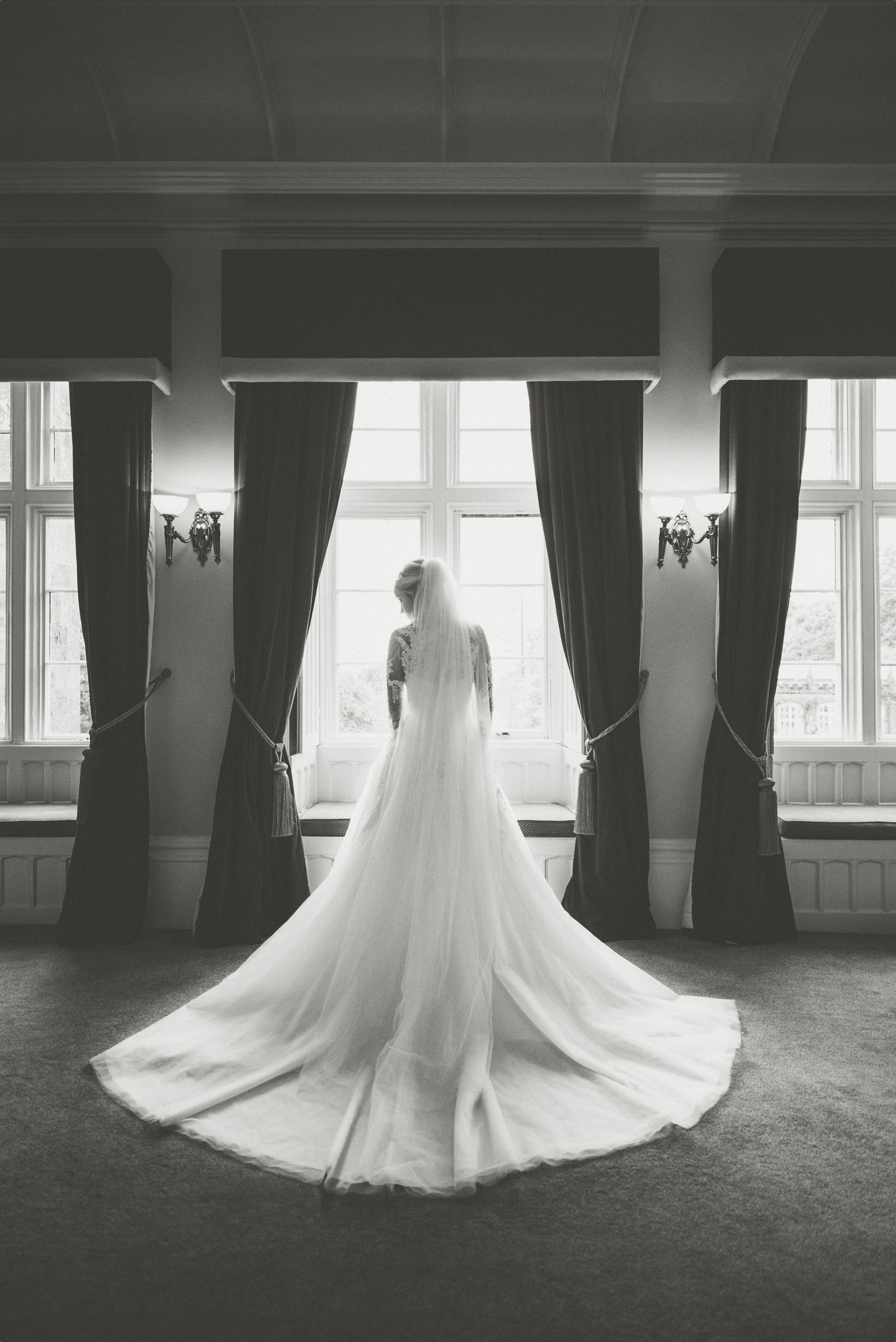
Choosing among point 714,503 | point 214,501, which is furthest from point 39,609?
point 714,503

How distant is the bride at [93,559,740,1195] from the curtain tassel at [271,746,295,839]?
1327mm

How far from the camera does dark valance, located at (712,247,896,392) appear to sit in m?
4.78

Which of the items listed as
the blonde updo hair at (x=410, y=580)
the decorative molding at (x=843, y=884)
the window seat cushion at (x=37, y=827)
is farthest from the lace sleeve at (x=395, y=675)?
the decorative molding at (x=843, y=884)

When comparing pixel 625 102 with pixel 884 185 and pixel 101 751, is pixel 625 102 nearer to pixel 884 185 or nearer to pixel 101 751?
pixel 884 185

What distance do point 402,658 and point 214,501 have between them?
2.03 metres

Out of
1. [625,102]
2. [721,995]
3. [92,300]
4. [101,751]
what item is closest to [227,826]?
[101,751]

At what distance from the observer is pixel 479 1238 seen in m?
2.12

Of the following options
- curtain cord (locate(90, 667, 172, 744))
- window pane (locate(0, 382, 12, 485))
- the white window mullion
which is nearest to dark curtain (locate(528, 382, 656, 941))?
curtain cord (locate(90, 667, 172, 744))

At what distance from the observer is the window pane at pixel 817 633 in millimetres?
5617

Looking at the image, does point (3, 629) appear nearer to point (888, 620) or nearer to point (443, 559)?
point (443, 559)

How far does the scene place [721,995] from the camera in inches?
153

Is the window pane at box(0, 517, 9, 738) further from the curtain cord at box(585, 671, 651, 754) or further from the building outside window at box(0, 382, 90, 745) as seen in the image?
the curtain cord at box(585, 671, 651, 754)

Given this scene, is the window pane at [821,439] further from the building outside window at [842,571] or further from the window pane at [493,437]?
the window pane at [493,437]

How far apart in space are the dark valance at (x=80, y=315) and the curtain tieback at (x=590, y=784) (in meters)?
3.29
